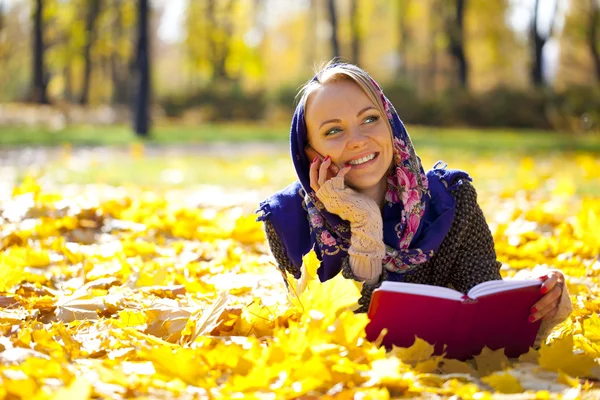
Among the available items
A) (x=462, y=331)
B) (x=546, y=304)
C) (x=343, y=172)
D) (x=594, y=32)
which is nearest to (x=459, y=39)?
(x=594, y=32)

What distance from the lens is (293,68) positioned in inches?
1971

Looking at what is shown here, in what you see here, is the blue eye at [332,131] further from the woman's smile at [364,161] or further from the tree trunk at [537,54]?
the tree trunk at [537,54]

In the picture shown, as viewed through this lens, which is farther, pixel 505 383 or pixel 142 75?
pixel 142 75

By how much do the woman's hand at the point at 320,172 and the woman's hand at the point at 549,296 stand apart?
0.70 meters

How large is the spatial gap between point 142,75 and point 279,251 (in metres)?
13.9

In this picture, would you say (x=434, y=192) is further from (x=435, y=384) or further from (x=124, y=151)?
(x=124, y=151)

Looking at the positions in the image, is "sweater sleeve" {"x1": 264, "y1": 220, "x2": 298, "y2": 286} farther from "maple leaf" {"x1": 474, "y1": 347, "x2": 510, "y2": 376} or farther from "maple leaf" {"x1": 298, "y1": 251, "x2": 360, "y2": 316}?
"maple leaf" {"x1": 474, "y1": 347, "x2": 510, "y2": 376}

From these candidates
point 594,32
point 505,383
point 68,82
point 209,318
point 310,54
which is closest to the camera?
point 505,383

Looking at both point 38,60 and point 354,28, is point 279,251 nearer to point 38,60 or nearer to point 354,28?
point 38,60

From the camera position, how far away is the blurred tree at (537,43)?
24.9 meters

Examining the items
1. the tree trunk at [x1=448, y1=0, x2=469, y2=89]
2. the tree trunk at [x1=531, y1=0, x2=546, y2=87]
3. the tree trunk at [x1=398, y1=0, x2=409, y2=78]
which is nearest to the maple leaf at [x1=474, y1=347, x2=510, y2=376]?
the tree trunk at [x1=448, y1=0, x2=469, y2=89]

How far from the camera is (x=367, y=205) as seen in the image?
2.38 m

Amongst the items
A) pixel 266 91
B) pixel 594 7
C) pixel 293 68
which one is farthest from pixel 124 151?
pixel 293 68

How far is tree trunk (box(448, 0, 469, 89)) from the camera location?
25.5 m
